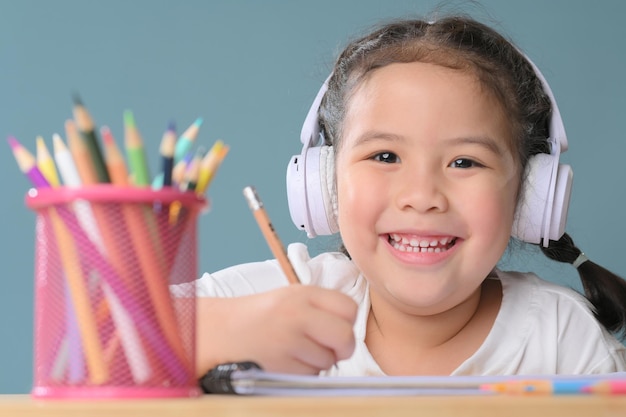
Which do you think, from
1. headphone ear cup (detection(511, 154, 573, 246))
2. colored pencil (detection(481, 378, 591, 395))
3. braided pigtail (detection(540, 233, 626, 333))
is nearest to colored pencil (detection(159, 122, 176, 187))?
colored pencil (detection(481, 378, 591, 395))

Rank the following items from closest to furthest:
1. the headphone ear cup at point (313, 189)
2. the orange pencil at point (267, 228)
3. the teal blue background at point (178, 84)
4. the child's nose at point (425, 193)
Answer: the orange pencil at point (267, 228) < the child's nose at point (425, 193) < the headphone ear cup at point (313, 189) < the teal blue background at point (178, 84)

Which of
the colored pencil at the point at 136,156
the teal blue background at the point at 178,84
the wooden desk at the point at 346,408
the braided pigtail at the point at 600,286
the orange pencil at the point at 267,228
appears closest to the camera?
the wooden desk at the point at 346,408

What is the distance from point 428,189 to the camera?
3.81ft

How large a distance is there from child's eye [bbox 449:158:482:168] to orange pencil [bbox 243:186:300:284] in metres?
0.51

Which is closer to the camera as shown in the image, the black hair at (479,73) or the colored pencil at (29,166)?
the colored pencil at (29,166)

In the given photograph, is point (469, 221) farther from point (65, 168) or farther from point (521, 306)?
point (65, 168)

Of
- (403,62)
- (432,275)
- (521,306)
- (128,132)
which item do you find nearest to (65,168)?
(128,132)

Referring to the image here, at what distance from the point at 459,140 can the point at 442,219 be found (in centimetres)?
10

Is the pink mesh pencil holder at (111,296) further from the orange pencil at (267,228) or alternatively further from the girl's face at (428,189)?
the girl's face at (428,189)

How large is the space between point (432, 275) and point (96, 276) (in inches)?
27.5

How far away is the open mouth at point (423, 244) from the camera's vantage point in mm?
1201

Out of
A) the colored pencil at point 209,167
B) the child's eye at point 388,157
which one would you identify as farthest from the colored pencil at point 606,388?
the child's eye at point 388,157

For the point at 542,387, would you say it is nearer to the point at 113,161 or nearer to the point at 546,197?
the point at 113,161

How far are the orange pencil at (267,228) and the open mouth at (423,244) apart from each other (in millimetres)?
492
